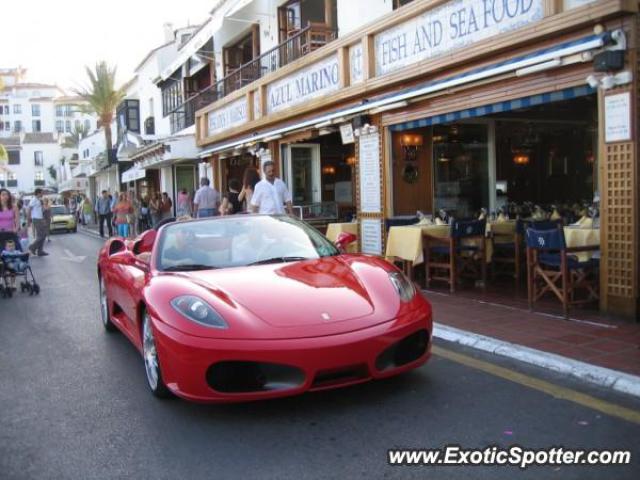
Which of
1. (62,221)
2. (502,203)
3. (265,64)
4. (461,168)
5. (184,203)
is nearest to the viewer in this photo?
(461,168)

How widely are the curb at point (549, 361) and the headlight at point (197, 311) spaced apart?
8.51ft

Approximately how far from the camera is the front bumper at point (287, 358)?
3.75m

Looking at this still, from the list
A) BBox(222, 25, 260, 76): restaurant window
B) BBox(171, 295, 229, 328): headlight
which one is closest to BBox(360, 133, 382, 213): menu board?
BBox(171, 295, 229, 328): headlight

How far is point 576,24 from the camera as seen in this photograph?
6.80 m

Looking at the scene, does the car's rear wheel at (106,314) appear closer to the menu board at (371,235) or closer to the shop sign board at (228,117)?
the menu board at (371,235)

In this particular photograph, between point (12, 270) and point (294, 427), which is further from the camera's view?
point (12, 270)

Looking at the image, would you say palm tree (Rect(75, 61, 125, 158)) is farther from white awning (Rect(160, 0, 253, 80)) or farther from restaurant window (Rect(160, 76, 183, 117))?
white awning (Rect(160, 0, 253, 80))

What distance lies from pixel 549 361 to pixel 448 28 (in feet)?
18.7

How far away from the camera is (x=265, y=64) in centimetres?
1759

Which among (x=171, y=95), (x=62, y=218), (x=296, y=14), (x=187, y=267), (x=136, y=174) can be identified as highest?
(x=296, y=14)

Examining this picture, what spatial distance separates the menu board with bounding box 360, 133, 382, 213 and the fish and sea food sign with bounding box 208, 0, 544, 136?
3.79 ft

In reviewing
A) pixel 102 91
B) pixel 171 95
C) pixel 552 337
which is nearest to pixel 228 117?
pixel 171 95

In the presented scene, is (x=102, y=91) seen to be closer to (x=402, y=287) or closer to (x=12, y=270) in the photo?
(x=12, y=270)

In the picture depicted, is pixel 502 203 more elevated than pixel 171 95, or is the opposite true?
pixel 171 95
